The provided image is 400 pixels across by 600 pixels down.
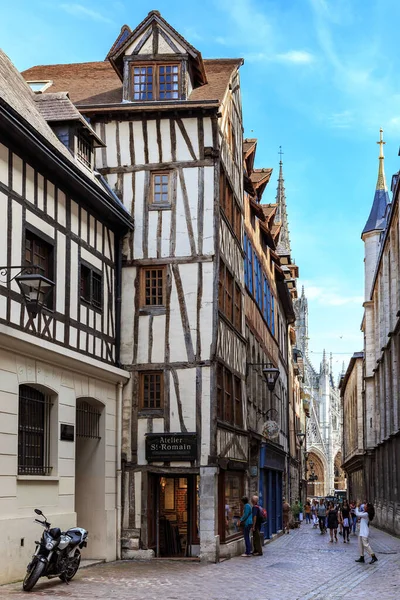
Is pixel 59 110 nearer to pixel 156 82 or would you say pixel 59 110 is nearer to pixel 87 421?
pixel 156 82

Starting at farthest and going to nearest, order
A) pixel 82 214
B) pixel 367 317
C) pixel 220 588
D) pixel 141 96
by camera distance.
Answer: pixel 367 317, pixel 141 96, pixel 82 214, pixel 220 588

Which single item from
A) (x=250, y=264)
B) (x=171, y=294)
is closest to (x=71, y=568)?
(x=171, y=294)

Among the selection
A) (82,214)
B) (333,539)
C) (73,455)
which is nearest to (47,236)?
(82,214)

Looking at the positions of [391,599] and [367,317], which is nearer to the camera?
[391,599]

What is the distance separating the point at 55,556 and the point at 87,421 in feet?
17.1

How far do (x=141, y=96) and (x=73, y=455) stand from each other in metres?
8.76

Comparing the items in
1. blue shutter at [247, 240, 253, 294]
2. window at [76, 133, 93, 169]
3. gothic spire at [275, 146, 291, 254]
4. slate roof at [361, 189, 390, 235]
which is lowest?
blue shutter at [247, 240, 253, 294]

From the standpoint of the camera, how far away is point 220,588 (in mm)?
14195

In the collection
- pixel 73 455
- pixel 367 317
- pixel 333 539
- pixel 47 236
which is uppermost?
pixel 367 317

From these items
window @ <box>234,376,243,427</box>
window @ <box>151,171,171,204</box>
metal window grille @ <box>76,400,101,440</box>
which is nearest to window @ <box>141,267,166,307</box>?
window @ <box>151,171,171,204</box>

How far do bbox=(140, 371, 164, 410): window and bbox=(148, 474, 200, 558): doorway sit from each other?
1498mm

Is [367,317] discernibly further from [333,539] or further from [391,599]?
[391,599]

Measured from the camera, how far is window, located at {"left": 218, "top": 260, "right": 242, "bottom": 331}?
69.3 feet

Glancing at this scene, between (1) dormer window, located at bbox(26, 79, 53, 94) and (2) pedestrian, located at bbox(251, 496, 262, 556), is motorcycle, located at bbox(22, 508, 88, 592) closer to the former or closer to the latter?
(2) pedestrian, located at bbox(251, 496, 262, 556)
